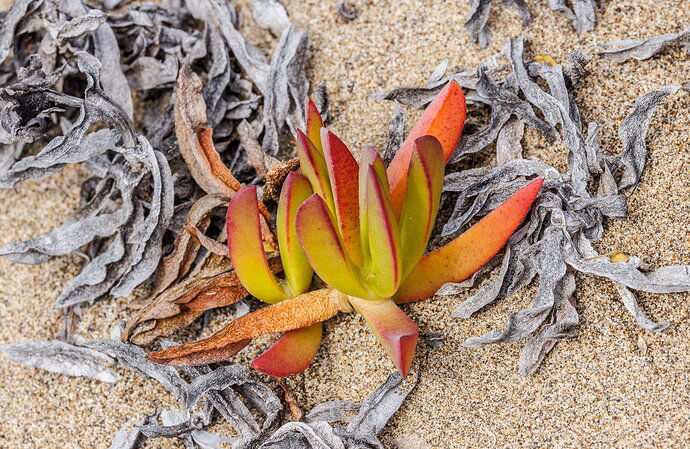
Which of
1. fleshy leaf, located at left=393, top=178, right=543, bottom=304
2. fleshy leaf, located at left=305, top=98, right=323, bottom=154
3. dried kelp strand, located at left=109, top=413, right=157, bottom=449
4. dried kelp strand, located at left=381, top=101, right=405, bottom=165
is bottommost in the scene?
dried kelp strand, located at left=109, top=413, right=157, bottom=449

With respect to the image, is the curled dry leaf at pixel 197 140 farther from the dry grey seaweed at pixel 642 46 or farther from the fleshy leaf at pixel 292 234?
the dry grey seaweed at pixel 642 46

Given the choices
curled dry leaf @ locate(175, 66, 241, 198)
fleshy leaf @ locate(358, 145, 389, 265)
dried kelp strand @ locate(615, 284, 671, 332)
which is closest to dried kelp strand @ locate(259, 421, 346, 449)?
fleshy leaf @ locate(358, 145, 389, 265)

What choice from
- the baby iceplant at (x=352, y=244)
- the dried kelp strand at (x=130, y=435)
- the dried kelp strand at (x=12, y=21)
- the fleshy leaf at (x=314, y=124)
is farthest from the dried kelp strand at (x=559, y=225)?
the dried kelp strand at (x=12, y=21)

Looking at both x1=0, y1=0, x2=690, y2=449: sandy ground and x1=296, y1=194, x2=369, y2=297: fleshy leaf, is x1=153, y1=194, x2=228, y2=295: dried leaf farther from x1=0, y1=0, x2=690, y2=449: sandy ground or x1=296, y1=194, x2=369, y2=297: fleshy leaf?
x1=296, y1=194, x2=369, y2=297: fleshy leaf

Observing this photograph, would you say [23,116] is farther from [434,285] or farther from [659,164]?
[659,164]

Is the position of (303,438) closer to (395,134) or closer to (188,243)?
(188,243)
